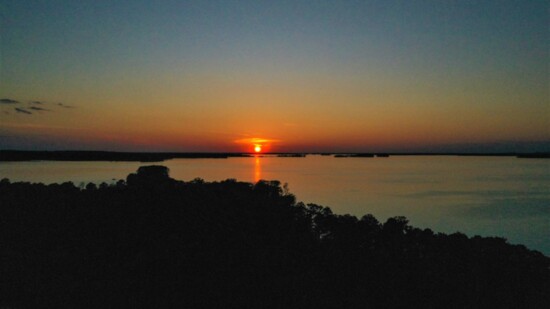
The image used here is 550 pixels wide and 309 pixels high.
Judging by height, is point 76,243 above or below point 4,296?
above

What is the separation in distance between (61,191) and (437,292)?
14987 millimetres

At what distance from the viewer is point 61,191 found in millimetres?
17531

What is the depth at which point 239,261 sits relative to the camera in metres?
11.0

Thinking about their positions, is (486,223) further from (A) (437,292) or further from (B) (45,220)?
(B) (45,220)

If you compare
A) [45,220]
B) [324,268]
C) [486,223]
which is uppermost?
[45,220]

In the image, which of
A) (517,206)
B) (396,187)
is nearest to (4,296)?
(517,206)

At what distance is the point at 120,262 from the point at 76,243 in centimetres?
221

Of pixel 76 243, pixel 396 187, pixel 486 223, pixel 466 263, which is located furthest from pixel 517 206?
pixel 76 243

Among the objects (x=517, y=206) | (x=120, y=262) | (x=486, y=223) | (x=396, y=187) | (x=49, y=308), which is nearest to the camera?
(x=49, y=308)

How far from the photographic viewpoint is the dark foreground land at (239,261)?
9953 millimetres

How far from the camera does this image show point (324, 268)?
37.3 feet

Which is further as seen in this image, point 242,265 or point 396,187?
point 396,187

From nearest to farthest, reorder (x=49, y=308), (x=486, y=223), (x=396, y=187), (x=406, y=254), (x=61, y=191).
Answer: (x=49, y=308), (x=406, y=254), (x=61, y=191), (x=486, y=223), (x=396, y=187)

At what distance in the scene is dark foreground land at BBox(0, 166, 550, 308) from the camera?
9.95 meters
